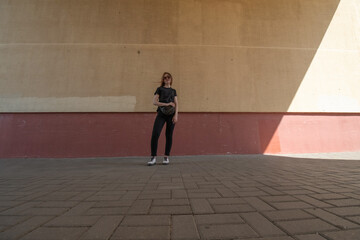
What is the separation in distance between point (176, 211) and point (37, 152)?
5064mm

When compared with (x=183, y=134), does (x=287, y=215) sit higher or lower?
lower

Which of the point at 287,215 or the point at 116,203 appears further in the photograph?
the point at 116,203

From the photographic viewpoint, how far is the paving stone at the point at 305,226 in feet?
2.79

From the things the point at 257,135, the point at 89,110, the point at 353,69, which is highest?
the point at 353,69

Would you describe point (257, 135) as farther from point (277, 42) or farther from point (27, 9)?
point (27, 9)

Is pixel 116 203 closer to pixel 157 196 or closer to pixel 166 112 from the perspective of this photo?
pixel 157 196

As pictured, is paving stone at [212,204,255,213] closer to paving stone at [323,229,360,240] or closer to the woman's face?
paving stone at [323,229,360,240]

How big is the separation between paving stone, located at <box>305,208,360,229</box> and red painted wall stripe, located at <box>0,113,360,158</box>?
12.1 ft

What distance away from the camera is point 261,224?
36.2 inches

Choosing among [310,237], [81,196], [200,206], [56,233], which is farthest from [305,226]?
[81,196]

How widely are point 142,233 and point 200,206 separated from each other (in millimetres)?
480

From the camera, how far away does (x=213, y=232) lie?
843 millimetres

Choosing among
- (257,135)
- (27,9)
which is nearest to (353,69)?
(257,135)

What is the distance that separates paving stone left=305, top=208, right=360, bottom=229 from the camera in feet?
2.96
